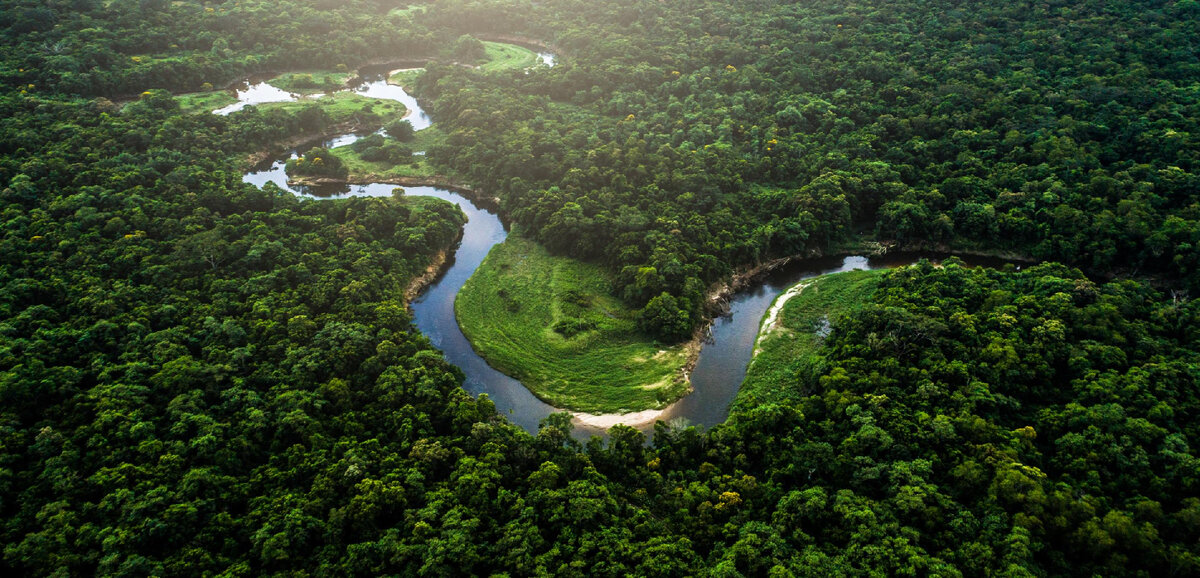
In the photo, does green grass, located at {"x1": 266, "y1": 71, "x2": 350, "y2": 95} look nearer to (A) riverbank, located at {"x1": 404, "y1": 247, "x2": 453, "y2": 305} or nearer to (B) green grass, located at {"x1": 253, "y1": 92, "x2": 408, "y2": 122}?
(B) green grass, located at {"x1": 253, "y1": 92, "x2": 408, "y2": 122}

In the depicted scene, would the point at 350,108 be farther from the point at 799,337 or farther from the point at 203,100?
the point at 799,337

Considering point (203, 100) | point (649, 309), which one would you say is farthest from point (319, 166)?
point (649, 309)

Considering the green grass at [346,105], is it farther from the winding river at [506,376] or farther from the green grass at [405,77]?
the winding river at [506,376]

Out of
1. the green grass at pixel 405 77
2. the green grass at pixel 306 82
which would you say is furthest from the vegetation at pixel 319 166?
the green grass at pixel 405 77

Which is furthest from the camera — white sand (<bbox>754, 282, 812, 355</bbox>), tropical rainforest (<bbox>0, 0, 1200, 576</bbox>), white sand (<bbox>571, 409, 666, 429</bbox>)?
white sand (<bbox>754, 282, 812, 355</bbox>)

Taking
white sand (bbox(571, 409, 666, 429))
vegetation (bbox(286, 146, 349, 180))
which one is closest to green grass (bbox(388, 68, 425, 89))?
vegetation (bbox(286, 146, 349, 180))

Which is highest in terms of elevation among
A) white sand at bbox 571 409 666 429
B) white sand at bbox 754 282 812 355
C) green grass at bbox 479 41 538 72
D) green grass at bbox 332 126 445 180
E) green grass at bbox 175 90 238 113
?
green grass at bbox 479 41 538 72
